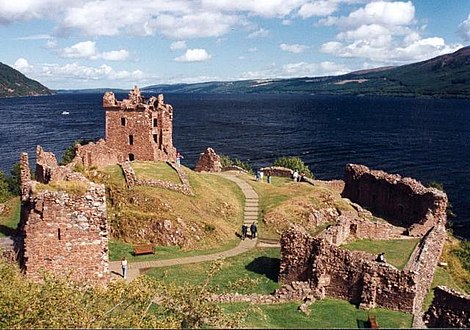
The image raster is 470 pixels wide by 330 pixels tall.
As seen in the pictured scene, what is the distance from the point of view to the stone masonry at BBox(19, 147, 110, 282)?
83.3 ft

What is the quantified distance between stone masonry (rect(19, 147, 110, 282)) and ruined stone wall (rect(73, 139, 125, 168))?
87.0 ft

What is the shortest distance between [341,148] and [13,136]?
357 feet

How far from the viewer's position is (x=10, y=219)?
4250cm

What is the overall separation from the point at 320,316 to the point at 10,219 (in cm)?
2831

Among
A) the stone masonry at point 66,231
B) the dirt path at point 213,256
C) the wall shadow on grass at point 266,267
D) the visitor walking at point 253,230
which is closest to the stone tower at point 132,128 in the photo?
the dirt path at point 213,256

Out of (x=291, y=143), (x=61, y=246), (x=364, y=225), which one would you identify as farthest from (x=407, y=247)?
(x=291, y=143)

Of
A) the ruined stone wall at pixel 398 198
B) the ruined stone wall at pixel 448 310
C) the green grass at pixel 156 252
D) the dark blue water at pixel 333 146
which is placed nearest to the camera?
the ruined stone wall at pixel 448 310

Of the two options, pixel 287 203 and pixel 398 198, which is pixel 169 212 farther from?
pixel 398 198

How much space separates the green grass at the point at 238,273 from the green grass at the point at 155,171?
516 inches

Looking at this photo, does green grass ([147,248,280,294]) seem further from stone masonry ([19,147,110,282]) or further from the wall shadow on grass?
stone masonry ([19,147,110,282])

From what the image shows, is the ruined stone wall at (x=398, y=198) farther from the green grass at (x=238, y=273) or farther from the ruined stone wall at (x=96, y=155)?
the ruined stone wall at (x=96, y=155)

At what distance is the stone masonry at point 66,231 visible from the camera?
25391 millimetres

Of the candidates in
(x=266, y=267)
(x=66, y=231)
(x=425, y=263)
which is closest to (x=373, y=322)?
(x=425, y=263)

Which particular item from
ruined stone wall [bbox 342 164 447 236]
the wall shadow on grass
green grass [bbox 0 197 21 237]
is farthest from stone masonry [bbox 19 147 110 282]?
ruined stone wall [bbox 342 164 447 236]
